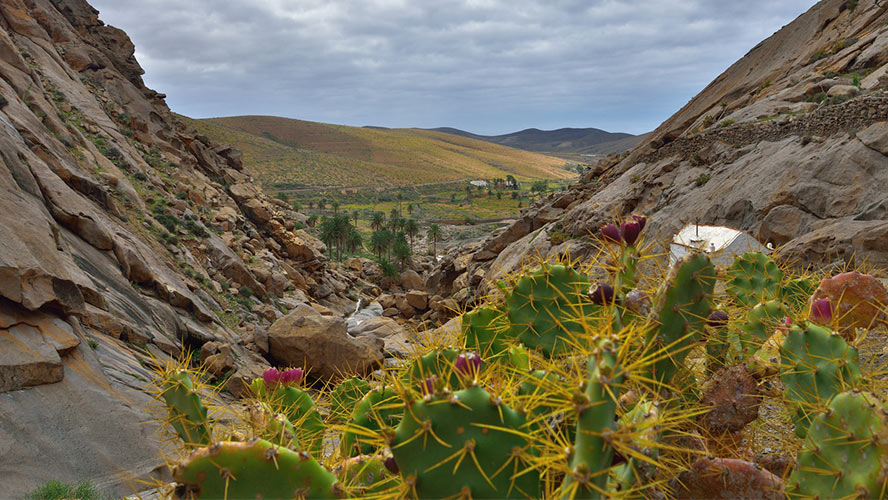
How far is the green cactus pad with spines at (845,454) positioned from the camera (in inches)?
74.1

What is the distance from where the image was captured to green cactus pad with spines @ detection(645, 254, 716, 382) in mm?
2209

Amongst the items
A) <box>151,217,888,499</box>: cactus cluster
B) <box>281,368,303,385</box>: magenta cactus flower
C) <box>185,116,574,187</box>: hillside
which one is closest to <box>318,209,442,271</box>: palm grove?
<box>281,368,303,385</box>: magenta cactus flower

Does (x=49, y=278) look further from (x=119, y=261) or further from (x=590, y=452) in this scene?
(x=590, y=452)

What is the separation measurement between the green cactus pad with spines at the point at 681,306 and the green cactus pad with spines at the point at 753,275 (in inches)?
93.1

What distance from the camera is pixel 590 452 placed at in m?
1.45

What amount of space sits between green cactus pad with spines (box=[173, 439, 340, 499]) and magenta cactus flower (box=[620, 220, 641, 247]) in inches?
76.9

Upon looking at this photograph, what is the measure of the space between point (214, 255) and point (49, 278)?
15.9 meters

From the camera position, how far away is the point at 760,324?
10.8 feet

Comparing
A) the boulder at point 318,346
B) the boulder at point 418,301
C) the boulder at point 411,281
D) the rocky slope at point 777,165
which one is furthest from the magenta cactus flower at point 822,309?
the boulder at point 411,281

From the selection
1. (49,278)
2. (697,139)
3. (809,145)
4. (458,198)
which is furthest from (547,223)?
(458,198)

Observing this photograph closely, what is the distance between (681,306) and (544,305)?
1117 mm

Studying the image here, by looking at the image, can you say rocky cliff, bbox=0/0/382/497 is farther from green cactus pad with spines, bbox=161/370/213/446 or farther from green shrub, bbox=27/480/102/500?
green cactus pad with spines, bbox=161/370/213/446

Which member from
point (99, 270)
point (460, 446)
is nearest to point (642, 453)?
point (460, 446)

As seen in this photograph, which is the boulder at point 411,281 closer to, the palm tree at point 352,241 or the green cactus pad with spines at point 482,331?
the palm tree at point 352,241
